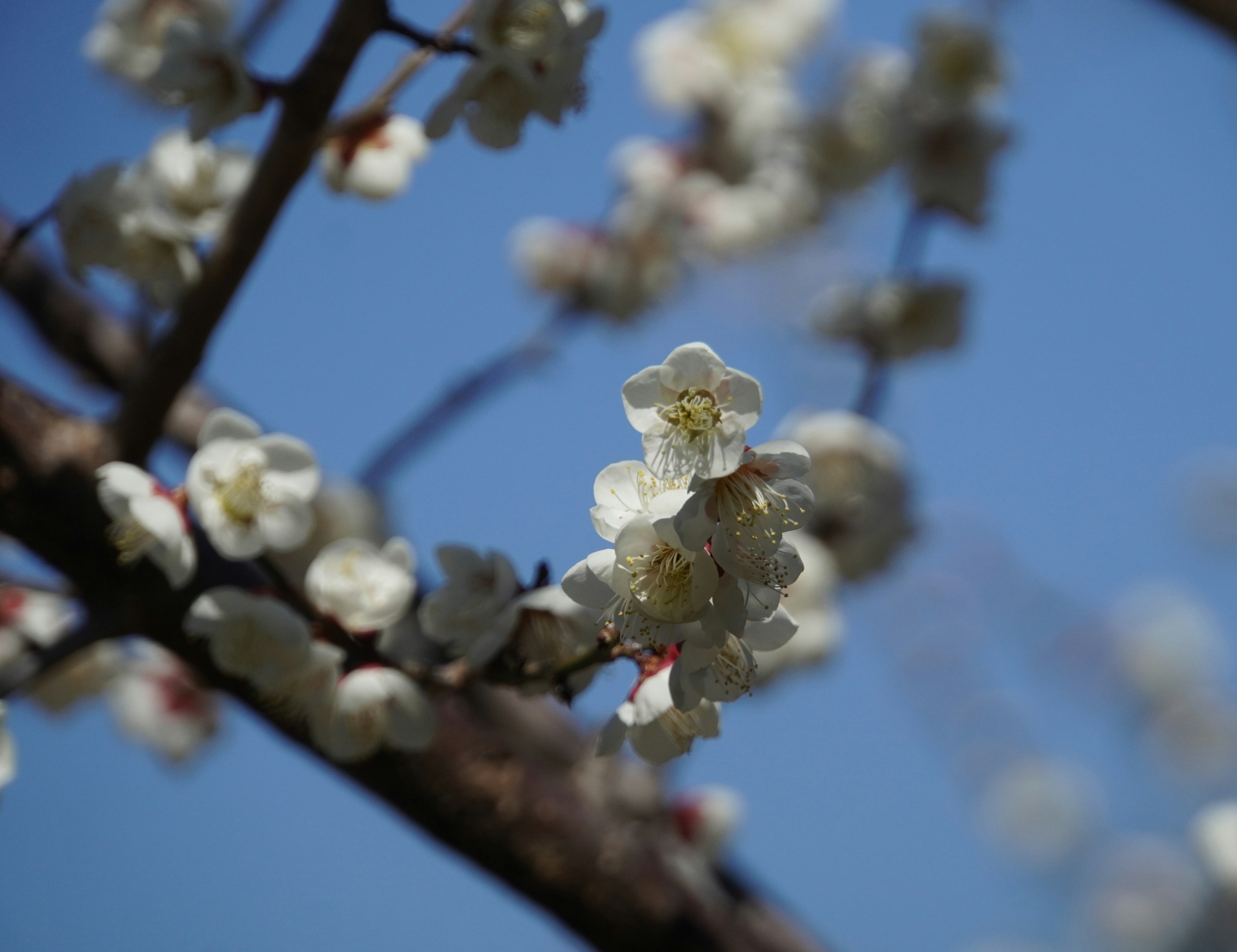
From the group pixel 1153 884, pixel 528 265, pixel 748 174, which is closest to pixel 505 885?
pixel 528 265

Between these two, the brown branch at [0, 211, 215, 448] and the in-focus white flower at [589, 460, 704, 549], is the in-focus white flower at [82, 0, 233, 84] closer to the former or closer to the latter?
the brown branch at [0, 211, 215, 448]

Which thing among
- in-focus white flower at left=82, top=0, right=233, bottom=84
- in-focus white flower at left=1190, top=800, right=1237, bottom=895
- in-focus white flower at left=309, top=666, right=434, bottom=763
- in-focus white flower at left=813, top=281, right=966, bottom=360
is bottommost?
in-focus white flower at left=309, top=666, right=434, bottom=763

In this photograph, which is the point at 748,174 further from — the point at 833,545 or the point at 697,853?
the point at 697,853

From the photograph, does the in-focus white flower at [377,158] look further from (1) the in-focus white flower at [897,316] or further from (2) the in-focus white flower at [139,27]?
(1) the in-focus white flower at [897,316]

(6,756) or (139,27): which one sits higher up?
(139,27)

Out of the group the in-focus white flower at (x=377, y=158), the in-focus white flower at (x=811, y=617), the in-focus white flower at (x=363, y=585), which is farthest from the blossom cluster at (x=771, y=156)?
the in-focus white flower at (x=363, y=585)

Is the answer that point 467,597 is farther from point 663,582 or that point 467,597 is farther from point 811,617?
point 811,617

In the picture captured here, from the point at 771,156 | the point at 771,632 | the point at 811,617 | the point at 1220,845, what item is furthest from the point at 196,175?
the point at 1220,845

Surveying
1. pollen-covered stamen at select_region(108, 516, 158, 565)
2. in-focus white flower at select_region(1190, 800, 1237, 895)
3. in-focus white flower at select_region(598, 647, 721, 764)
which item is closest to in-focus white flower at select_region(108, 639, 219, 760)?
pollen-covered stamen at select_region(108, 516, 158, 565)
